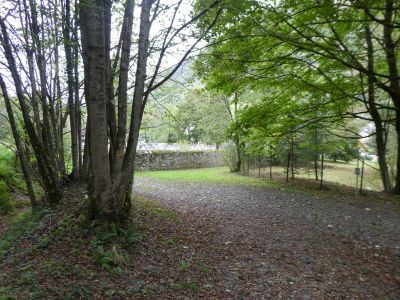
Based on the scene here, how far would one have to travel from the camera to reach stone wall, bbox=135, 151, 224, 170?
57.6 ft

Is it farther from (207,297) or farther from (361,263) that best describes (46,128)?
(361,263)

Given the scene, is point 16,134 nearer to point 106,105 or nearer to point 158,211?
point 106,105

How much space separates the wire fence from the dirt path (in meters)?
3.94

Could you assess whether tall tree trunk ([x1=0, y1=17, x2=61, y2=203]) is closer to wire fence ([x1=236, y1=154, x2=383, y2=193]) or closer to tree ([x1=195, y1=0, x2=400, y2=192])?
tree ([x1=195, y1=0, x2=400, y2=192])

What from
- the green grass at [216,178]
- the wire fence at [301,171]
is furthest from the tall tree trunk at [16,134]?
the wire fence at [301,171]

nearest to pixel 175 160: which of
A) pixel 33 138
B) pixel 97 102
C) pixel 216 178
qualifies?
pixel 216 178

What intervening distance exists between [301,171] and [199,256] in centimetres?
937

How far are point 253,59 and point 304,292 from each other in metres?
6.10

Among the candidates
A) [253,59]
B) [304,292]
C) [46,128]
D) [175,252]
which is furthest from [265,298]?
[253,59]

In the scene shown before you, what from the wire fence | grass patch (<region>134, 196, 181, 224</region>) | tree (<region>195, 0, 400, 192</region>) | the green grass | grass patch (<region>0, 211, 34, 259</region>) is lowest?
grass patch (<region>0, 211, 34, 259</region>)

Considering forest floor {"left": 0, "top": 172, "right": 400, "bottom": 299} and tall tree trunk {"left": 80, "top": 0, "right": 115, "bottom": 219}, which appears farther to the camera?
tall tree trunk {"left": 80, "top": 0, "right": 115, "bottom": 219}

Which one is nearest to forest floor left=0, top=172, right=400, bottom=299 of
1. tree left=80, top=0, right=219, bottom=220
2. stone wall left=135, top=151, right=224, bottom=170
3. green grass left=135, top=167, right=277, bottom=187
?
tree left=80, top=0, right=219, bottom=220

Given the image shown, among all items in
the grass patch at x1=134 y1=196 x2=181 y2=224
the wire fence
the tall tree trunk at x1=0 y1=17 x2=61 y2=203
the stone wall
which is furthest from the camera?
the stone wall

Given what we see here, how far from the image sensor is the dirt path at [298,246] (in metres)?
3.42
